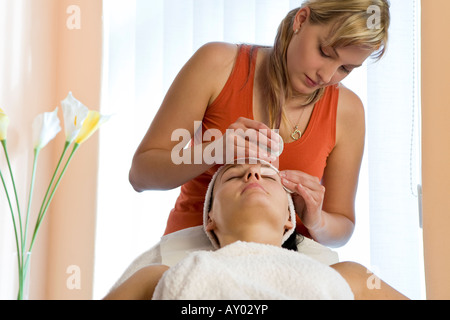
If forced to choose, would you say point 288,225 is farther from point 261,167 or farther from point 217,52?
point 217,52

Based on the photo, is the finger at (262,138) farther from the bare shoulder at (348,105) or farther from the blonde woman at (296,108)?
the bare shoulder at (348,105)

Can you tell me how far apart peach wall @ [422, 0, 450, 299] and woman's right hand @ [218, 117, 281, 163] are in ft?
3.28

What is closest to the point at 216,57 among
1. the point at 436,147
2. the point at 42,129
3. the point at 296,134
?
the point at 296,134

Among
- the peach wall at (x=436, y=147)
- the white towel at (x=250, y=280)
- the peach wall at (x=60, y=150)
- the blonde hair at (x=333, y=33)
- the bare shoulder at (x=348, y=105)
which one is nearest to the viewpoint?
the white towel at (x=250, y=280)

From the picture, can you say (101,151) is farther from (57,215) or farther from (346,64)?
(346,64)

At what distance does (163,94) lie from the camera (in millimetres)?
2424

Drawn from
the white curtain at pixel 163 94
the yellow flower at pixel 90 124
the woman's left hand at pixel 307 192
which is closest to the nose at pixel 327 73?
the woman's left hand at pixel 307 192

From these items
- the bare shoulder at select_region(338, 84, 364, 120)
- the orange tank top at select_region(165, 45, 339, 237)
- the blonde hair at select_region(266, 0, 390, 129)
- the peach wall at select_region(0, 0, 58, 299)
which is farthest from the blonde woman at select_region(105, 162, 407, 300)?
the peach wall at select_region(0, 0, 58, 299)

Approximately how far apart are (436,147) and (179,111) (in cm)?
110

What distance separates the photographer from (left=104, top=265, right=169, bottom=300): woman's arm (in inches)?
42.8

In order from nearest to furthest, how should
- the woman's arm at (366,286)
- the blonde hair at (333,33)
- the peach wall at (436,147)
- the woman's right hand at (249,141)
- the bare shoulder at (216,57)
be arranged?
→ the woman's arm at (366,286) < the woman's right hand at (249,141) < the blonde hair at (333,33) < the bare shoulder at (216,57) < the peach wall at (436,147)

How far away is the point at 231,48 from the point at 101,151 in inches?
41.6

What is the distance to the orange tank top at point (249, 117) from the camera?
1544 mm
